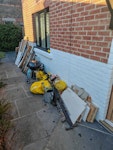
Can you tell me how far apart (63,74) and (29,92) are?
1037 millimetres

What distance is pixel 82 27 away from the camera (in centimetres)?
216

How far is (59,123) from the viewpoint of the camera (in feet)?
7.10

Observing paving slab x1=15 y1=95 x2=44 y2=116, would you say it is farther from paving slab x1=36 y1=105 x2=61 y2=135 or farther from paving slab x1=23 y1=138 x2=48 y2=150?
paving slab x1=23 y1=138 x2=48 y2=150

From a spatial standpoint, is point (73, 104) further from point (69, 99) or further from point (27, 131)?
point (27, 131)

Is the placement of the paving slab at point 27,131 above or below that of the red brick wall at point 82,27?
below

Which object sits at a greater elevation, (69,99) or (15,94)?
(69,99)

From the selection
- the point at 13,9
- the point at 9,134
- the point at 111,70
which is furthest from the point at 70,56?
the point at 13,9

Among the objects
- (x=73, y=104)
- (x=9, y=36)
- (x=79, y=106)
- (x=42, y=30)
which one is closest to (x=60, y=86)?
(x=73, y=104)

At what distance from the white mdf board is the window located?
2.15m

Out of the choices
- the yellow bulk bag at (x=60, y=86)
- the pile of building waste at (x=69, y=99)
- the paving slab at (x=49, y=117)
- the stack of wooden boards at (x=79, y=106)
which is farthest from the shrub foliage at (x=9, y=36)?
the stack of wooden boards at (x=79, y=106)

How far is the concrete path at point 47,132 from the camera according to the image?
5.72 ft

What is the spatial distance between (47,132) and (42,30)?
355 cm

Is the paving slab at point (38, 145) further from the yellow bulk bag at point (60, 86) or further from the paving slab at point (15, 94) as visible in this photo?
the paving slab at point (15, 94)

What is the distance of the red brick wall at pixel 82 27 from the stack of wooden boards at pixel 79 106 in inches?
29.5
